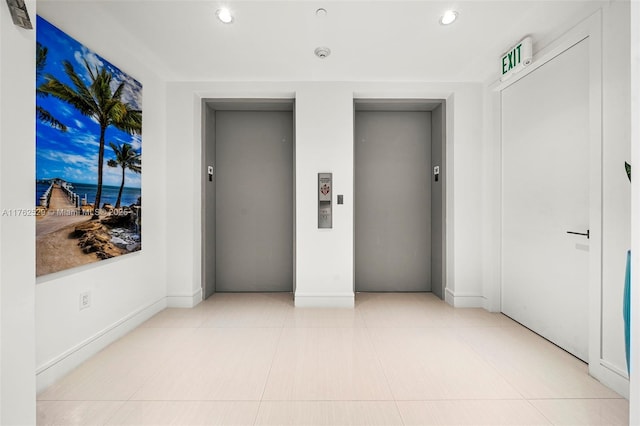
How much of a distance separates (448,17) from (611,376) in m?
2.75

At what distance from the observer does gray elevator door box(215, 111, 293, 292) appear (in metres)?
4.07

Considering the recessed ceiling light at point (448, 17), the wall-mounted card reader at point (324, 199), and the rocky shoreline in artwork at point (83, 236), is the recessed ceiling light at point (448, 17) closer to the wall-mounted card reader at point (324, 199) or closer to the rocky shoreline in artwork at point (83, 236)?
the wall-mounted card reader at point (324, 199)

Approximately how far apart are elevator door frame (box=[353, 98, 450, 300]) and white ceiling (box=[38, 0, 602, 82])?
15.1 inches

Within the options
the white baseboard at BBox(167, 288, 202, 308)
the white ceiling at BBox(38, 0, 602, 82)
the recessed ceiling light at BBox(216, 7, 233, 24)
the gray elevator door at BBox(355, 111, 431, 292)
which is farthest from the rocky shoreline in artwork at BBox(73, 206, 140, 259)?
the gray elevator door at BBox(355, 111, 431, 292)

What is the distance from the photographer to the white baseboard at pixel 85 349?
1979 millimetres

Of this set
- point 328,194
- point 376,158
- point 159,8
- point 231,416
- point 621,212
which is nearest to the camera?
point 231,416

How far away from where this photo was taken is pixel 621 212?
191 cm

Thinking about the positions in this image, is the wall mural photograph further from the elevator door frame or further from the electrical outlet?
the elevator door frame

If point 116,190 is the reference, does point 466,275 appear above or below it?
below

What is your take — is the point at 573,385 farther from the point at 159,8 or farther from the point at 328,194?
the point at 159,8

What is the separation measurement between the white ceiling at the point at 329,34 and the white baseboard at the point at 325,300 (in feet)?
8.15

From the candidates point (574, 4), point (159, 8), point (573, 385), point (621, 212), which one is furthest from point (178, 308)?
point (574, 4)

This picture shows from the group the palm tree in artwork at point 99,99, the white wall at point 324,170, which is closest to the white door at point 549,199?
the white wall at point 324,170

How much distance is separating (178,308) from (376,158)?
3.06m
